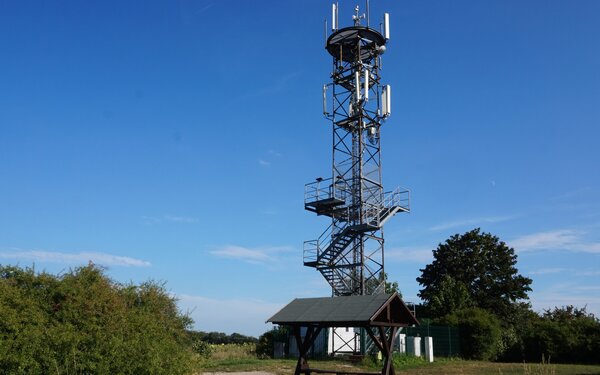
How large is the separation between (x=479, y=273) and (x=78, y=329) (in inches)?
1690

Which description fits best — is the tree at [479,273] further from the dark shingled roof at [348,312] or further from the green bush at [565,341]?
the dark shingled roof at [348,312]

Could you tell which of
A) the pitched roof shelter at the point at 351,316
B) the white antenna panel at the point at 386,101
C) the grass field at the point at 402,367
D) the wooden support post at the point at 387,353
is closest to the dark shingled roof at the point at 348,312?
the pitched roof shelter at the point at 351,316

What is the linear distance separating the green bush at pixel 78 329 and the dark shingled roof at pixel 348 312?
3443 millimetres

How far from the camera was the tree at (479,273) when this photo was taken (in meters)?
48.9

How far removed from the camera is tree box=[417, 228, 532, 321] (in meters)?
48.9

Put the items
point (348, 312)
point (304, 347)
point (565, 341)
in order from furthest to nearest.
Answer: point (565, 341) → point (304, 347) → point (348, 312)

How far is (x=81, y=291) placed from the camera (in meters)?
13.6

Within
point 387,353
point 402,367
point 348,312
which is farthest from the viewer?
point 402,367

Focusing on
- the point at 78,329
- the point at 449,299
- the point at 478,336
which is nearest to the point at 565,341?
the point at 478,336

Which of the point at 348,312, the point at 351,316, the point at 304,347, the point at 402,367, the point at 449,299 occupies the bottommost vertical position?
the point at 402,367

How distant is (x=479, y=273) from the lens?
50.5m

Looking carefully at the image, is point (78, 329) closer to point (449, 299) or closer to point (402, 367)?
point (402, 367)

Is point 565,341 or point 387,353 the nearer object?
point 387,353

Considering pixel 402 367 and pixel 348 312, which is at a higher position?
pixel 348 312
